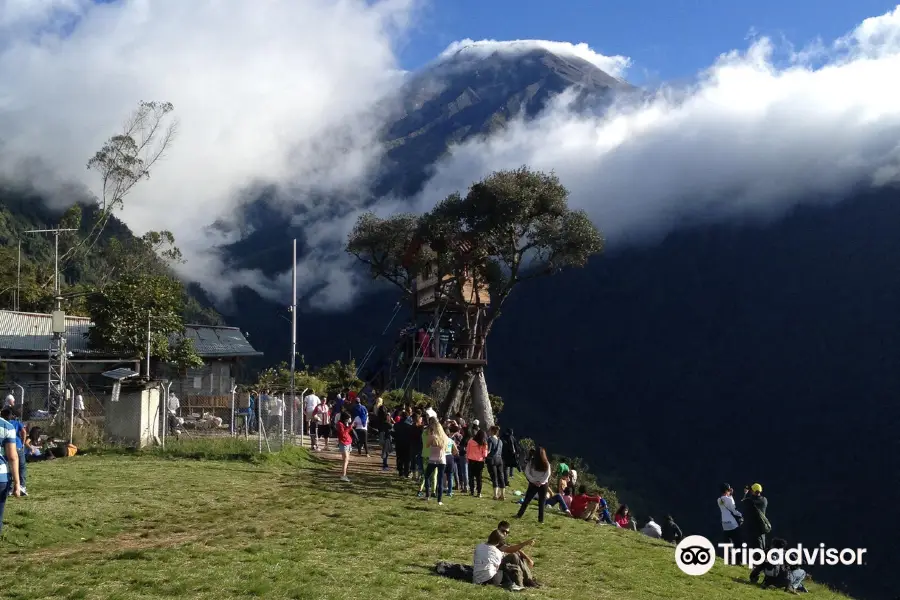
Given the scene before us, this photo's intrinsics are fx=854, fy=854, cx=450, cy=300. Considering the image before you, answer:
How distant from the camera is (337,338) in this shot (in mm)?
57781

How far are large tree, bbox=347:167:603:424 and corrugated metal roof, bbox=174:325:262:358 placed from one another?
A: 29.7ft

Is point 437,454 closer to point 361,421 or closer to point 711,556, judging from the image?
point 711,556

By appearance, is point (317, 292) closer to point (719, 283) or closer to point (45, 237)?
point (45, 237)

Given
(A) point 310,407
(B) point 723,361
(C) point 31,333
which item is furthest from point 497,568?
(B) point 723,361

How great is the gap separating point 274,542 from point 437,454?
170 inches

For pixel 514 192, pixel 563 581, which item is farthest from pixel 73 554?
pixel 514 192

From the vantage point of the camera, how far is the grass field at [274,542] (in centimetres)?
918

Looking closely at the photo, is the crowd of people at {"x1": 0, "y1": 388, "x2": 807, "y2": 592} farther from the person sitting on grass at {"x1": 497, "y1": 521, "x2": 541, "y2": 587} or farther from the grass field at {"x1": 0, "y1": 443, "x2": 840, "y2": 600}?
the grass field at {"x1": 0, "y1": 443, "x2": 840, "y2": 600}

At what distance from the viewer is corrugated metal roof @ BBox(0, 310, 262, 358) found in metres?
35.0

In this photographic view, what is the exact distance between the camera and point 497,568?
10.4 m

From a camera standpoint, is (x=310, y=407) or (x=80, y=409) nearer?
(x=80, y=409)

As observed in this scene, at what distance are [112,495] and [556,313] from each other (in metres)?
44.4

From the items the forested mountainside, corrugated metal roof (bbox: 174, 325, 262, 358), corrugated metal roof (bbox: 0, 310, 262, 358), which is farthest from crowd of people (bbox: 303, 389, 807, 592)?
the forested mountainside

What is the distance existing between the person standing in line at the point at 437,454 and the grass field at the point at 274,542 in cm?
35
